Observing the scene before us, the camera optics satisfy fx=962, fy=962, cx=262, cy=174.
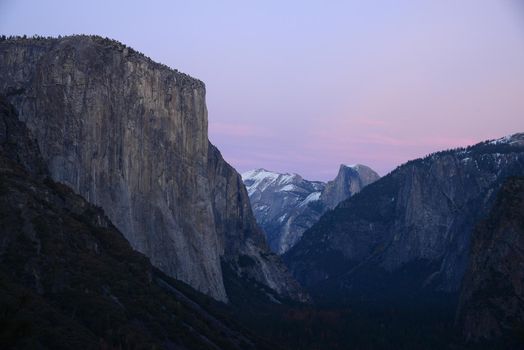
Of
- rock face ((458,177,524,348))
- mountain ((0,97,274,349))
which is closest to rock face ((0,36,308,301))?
mountain ((0,97,274,349))

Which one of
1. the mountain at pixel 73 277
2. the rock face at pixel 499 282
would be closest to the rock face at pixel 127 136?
the mountain at pixel 73 277

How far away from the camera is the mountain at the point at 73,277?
83.6 metres

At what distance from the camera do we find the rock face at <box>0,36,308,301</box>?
151375mm

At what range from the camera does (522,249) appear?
191m

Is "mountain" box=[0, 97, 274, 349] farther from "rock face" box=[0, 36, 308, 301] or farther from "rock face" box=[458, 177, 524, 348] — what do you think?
"rock face" box=[458, 177, 524, 348]

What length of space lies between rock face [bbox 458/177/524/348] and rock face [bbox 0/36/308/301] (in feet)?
161

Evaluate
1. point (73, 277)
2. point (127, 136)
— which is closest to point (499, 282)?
point (127, 136)

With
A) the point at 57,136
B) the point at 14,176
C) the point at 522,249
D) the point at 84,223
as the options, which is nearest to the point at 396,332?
the point at 522,249

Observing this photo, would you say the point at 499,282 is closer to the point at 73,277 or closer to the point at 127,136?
the point at 127,136

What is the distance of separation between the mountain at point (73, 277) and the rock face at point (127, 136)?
2593cm

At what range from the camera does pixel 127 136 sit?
163125 millimetres

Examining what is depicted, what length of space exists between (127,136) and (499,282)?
257 feet

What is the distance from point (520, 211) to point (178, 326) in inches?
4215

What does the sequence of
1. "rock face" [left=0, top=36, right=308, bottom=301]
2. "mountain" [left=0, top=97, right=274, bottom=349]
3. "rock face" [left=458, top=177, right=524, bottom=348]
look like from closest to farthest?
1. "mountain" [left=0, top=97, right=274, bottom=349]
2. "rock face" [left=0, top=36, right=308, bottom=301]
3. "rock face" [left=458, top=177, right=524, bottom=348]
